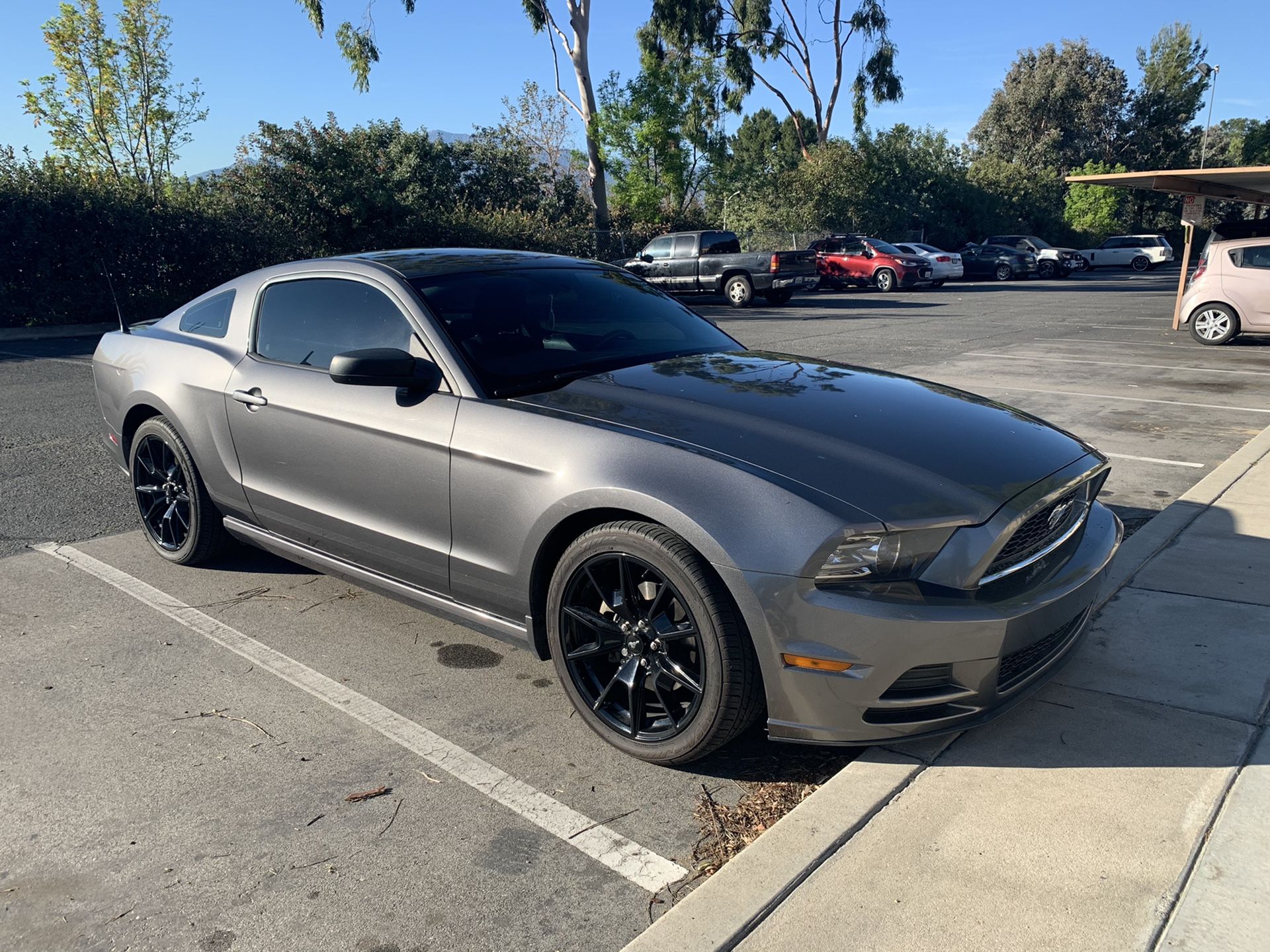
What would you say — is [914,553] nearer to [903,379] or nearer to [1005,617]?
[1005,617]

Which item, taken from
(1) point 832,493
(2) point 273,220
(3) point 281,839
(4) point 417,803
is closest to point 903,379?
(1) point 832,493

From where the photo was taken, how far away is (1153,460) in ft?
23.6

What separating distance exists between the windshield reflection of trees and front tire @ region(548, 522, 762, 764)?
2.97 ft

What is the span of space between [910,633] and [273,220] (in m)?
20.1

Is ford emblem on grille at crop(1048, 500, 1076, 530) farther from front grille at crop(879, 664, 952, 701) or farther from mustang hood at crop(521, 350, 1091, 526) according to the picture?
front grille at crop(879, 664, 952, 701)

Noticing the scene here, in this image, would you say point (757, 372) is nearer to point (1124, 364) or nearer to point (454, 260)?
point (454, 260)

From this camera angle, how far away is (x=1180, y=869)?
252cm

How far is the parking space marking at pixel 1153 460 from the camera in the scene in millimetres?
7043

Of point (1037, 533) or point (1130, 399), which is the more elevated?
point (1037, 533)

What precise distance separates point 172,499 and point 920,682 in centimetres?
388

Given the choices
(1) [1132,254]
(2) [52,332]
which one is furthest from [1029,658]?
(1) [1132,254]

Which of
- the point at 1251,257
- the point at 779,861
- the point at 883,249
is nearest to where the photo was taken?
the point at 779,861

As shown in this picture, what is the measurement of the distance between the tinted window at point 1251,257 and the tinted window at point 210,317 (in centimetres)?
1406

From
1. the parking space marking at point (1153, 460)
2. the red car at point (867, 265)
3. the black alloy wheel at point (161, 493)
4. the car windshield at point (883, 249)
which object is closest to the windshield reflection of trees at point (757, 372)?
the black alloy wheel at point (161, 493)
